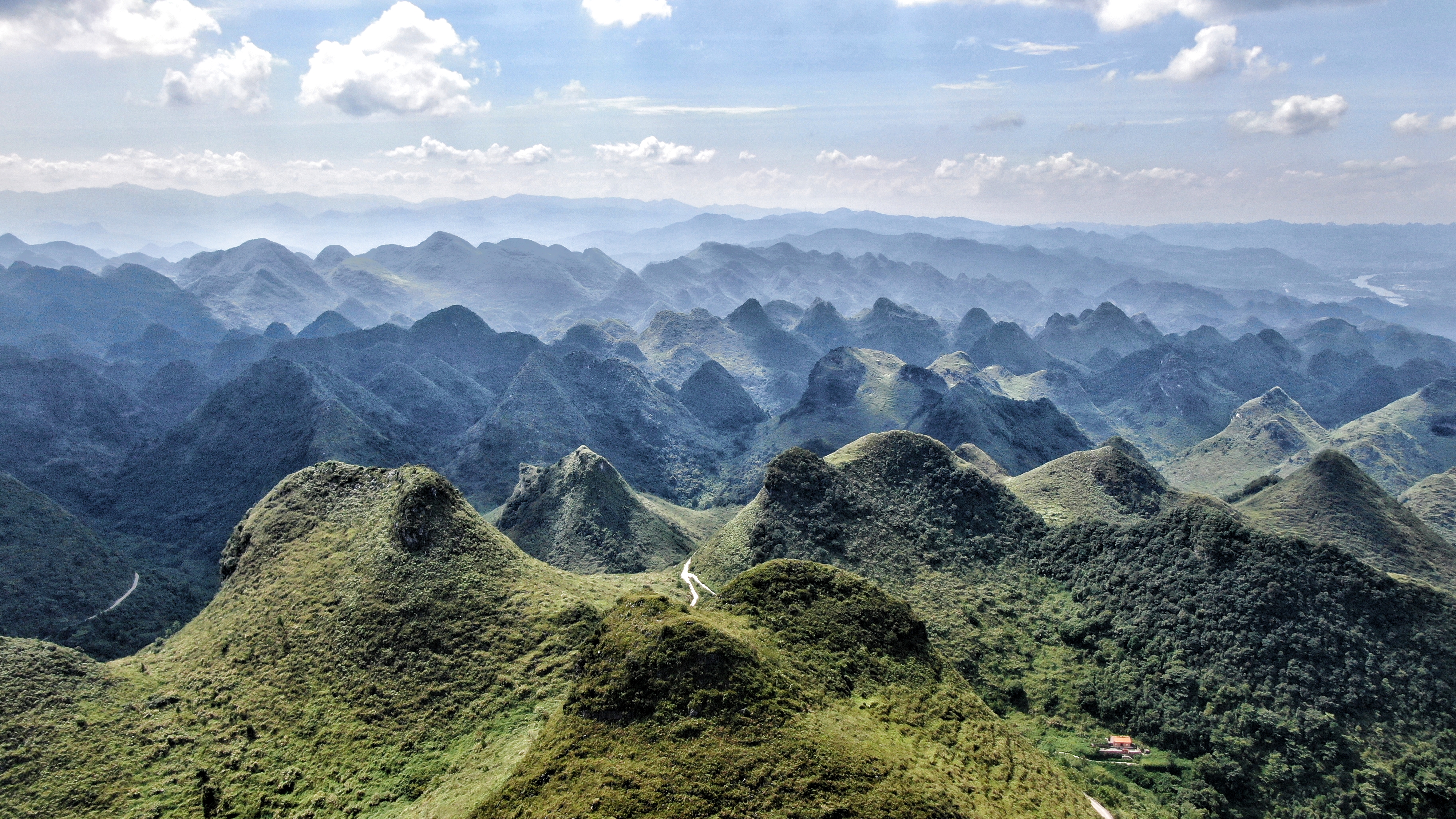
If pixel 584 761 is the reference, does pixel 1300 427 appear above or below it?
below

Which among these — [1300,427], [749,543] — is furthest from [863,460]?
[1300,427]

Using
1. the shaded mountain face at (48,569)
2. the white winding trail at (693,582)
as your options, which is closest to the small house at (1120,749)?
the white winding trail at (693,582)

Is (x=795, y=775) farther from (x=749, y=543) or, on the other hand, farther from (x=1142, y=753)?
(x=749, y=543)

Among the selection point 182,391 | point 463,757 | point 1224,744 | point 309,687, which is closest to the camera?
point 463,757

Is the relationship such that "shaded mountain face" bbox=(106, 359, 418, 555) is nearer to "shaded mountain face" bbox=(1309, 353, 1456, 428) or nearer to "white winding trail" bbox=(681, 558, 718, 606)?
"white winding trail" bbox=(681, 558, 718, 606)

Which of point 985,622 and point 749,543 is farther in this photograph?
point 749,543
